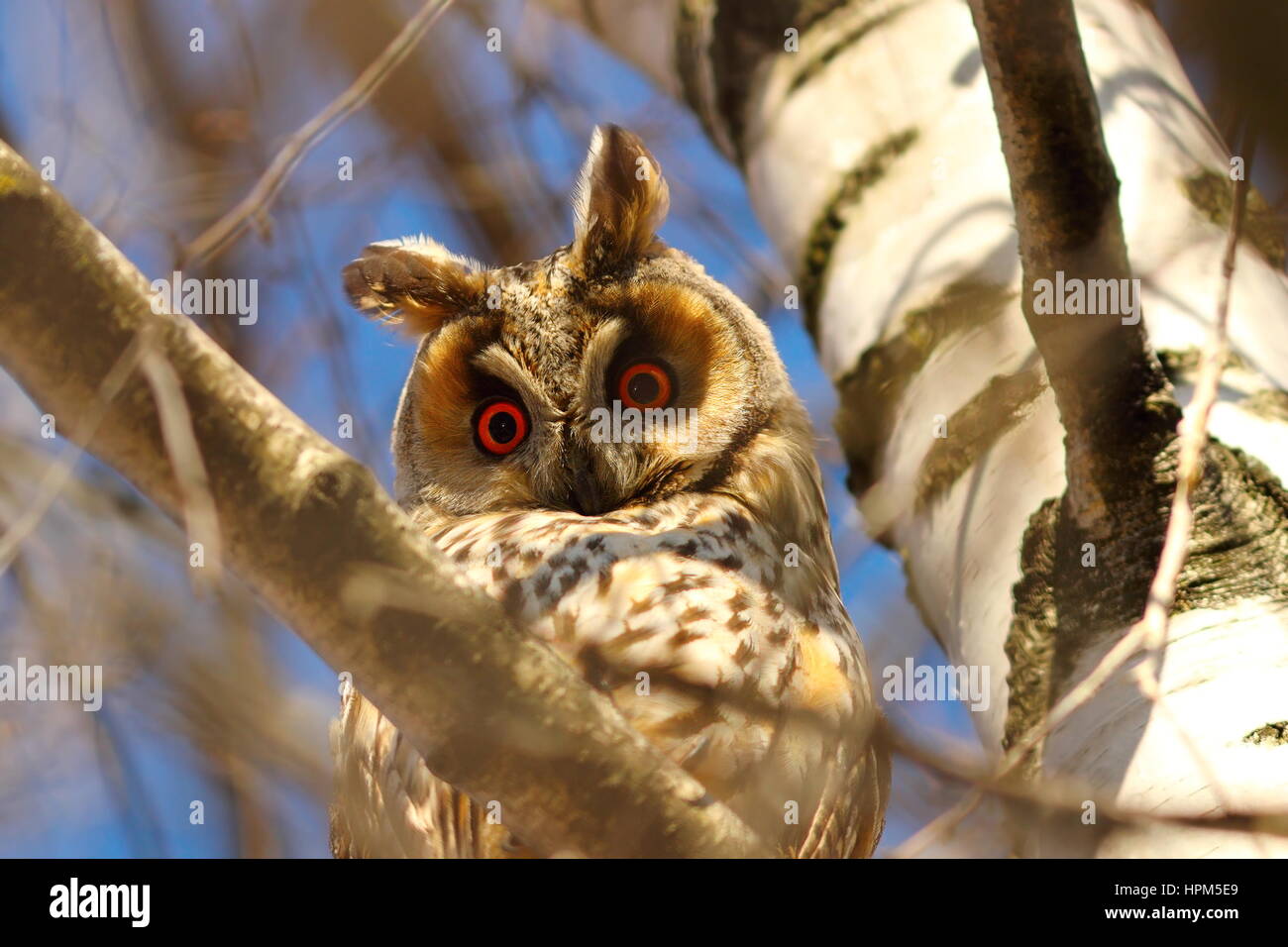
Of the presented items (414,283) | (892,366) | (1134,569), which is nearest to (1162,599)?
(1134,569)

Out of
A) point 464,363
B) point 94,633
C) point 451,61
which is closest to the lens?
point 94,633

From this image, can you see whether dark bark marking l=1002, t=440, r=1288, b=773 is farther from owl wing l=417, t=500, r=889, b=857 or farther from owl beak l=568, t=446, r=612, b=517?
owl beak l=568, t=446, r=612, b=517

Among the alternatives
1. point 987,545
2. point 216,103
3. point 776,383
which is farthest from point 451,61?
point 987,545

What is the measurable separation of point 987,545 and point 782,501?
0.57 m

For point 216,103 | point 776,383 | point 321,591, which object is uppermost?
point 216,103

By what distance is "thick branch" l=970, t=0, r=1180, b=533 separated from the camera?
1.67m

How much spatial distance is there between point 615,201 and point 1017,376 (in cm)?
101

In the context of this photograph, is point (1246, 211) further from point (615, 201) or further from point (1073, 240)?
point (615, 201)

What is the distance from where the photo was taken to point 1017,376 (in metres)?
2.10

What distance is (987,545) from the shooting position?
6.75 ft

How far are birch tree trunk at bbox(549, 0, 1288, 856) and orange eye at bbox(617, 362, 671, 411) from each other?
336mm

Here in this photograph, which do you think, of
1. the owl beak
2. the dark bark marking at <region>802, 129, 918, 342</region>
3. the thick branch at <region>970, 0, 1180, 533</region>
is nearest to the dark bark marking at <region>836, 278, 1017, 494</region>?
the dark bark marking at <region>802, 129, 918, 342</region>
